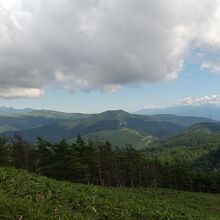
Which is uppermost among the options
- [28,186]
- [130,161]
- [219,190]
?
[28,186]

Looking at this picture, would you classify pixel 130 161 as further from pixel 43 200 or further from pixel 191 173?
pixel 43 200

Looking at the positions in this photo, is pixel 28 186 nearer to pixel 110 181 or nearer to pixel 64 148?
pixel 64 148

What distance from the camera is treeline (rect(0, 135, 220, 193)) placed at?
8000 centimetres

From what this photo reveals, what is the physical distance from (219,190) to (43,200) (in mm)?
113328

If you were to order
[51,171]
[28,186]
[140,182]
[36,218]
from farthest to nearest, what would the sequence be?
[140,182], [51,171], [28,186], [36,218]

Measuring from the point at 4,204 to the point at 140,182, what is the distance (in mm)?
100153

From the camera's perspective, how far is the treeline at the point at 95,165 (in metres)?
80.0

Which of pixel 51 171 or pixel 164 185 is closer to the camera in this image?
pixel 51 171

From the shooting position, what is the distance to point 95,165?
9088 centimetres

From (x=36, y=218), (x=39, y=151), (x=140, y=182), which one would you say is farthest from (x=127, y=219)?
(x=140, y=182)

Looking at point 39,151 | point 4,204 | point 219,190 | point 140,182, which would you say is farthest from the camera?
point 219,190

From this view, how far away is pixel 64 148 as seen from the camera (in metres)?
79.5

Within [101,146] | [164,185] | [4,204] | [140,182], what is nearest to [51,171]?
[101,146]

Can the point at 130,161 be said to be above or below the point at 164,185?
above
